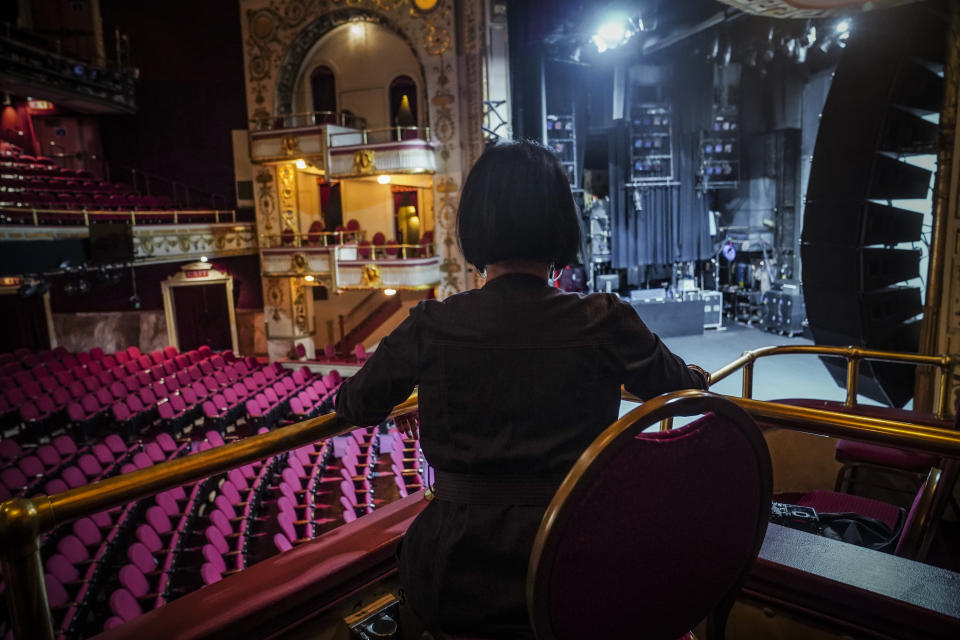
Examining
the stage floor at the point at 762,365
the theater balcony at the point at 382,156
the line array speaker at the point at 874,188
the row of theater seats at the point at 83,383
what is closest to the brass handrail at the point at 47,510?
the stage floor at the point at 762,365

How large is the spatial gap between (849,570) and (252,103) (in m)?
17.0

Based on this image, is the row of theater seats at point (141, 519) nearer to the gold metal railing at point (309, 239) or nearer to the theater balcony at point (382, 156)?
the gold metal railing at point (309, 239)

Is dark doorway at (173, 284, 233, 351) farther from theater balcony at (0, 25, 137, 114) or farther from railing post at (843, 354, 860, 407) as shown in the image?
railing post at (843, 354, 860, 407)

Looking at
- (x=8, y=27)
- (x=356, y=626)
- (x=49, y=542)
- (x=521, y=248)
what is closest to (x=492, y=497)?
(x=521, y=248)

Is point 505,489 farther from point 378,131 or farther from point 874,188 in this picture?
point 378,131

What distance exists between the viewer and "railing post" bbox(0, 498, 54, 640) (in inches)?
37.7

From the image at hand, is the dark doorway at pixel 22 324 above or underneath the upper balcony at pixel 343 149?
underneath

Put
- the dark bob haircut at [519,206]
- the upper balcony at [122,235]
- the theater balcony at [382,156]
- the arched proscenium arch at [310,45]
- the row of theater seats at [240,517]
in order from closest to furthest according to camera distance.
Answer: the dark bob haircut at [519,206] → the row of theater seats at [240,517] → the upper balcony at [122,235] → the theater balcony at [382,156] → the arched proscenium arch at [310,45]

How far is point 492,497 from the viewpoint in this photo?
101 cm

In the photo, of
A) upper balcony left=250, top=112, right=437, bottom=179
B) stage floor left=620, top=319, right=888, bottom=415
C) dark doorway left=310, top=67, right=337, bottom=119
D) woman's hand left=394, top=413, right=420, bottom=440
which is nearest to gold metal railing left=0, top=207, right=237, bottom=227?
upper balcony left=250, top=112, right=437, bottom=179

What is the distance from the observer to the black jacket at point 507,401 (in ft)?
3.22

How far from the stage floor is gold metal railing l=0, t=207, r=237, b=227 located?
1081 cm

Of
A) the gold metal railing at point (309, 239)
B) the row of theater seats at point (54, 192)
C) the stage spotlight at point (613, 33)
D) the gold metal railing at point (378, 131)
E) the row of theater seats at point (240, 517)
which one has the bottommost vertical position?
the row of theater seats at point (240, 517)

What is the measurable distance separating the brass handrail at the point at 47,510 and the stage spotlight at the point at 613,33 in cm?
1051
